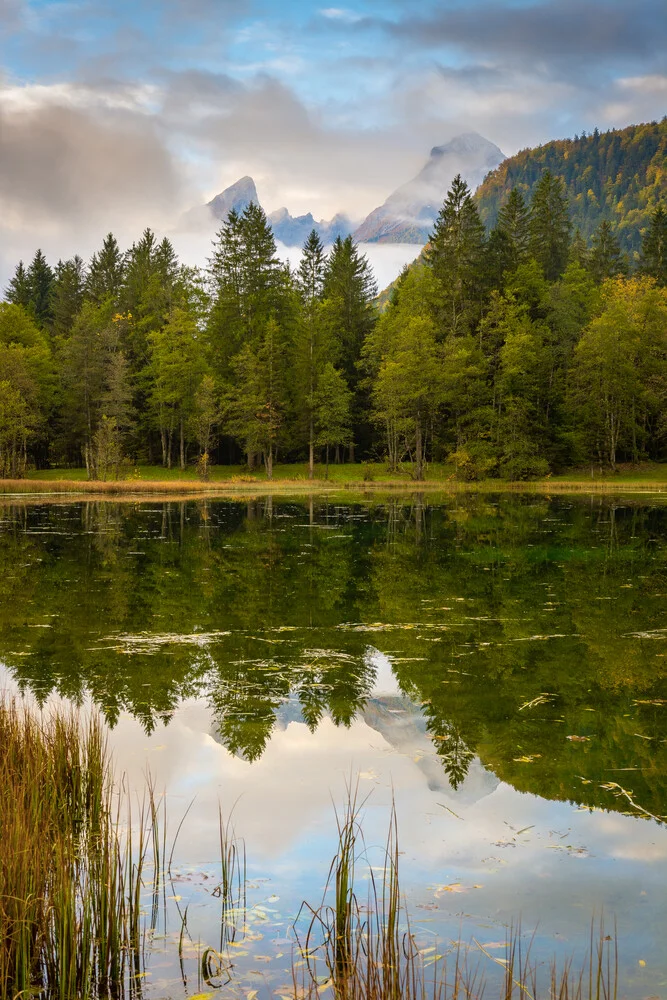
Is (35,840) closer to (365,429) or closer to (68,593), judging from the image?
(68,593)

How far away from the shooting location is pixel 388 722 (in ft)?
31.7

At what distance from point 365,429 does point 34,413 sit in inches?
1129

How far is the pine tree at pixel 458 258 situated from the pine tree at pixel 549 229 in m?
10.2

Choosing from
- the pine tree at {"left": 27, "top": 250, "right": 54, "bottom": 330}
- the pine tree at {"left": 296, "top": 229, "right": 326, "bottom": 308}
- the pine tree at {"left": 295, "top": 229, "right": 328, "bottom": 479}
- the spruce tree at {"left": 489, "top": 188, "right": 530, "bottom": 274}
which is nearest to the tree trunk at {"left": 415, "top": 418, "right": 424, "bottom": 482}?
the pine tree at {"left": 295, "top": 229, "right": 328, "bottom": 479}

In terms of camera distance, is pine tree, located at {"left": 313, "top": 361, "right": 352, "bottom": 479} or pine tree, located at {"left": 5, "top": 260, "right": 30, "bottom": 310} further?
pine tree, located at {"left": 5, "top": 260, "right": 30, "bottom": 310}

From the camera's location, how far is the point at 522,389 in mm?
69375

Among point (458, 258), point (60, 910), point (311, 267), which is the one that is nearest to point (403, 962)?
point (60, 910)

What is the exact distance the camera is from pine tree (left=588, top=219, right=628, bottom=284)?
9188 centimetres

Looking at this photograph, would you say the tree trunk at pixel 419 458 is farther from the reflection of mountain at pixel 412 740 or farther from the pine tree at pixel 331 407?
the reflection of mountain at pixel 412 740

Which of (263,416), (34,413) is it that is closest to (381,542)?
(263,416)

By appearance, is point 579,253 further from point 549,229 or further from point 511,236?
point 511,236

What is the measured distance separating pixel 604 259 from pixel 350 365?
111 ft

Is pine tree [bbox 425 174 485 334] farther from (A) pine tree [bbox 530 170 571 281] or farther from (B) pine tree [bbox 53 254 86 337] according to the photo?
(B) pine tree [bbox 53 254 86 337]

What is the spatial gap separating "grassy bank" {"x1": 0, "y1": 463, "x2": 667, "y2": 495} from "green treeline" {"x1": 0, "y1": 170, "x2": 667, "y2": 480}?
1.69 m
